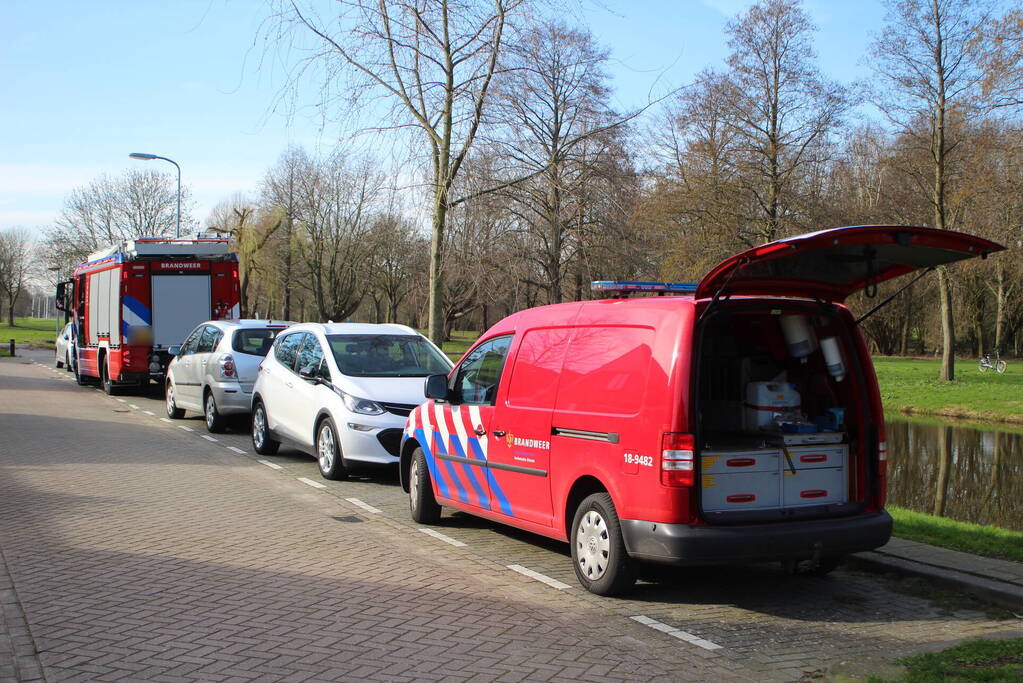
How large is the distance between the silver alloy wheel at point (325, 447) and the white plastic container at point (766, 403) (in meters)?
5.80

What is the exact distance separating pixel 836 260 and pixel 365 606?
361 cm

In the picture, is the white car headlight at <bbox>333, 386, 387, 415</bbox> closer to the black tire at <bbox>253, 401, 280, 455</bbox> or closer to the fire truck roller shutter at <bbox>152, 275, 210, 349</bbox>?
the black tire at <bbox>253, 401, 280, 455</bbox>

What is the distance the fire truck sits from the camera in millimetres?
21266

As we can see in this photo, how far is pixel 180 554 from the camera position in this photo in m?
7.31

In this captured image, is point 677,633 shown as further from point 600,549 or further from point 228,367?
point 228,367

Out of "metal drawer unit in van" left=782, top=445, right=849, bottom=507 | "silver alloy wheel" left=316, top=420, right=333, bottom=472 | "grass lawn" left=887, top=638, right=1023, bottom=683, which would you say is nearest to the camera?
"grass lawn" left=887, top=638, right=1023, bottom=683

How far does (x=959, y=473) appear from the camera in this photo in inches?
599

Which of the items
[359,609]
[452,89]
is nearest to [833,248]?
[359,609]

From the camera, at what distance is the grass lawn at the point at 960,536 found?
7457 millimetres

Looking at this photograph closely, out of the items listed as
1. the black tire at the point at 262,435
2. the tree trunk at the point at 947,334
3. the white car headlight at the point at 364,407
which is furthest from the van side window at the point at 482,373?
the tree trunk at the point at 947,334

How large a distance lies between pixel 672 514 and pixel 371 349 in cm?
665

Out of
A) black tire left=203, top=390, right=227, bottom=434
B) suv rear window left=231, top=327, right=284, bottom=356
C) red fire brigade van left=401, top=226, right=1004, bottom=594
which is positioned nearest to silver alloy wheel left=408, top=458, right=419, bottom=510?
red fire brigade van left=401, top=226, right=1004, bottom=594

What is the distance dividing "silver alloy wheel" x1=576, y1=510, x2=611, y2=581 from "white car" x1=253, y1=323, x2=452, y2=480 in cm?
449

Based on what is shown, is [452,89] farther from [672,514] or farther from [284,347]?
[672,514]
